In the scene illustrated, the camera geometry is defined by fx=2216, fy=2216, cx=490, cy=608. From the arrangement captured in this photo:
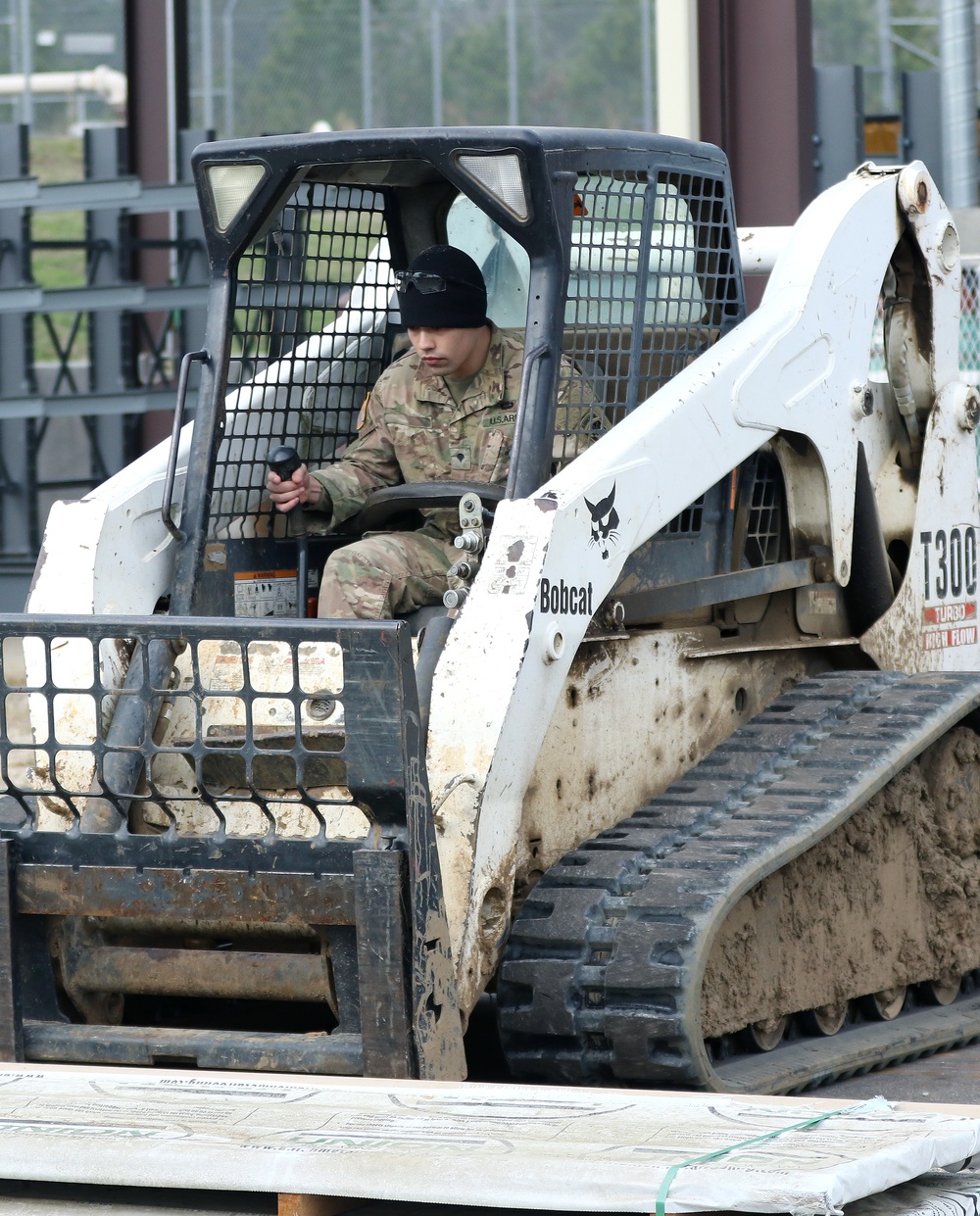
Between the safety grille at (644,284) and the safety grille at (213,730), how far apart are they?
1008 millimetres

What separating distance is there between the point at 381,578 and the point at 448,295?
2.65 ft

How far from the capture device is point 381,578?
5543mm

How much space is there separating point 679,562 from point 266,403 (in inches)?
50.6

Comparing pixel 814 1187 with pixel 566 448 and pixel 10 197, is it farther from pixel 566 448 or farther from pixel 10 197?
pixel 10 197

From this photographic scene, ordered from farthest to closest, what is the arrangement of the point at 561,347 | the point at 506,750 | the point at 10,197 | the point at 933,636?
the point at 10,197 → the point at 933,636 → the point at 561,347 → the point at 506,750

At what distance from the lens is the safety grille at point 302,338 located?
6.00 meters

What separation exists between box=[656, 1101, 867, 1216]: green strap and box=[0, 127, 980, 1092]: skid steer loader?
0.78m

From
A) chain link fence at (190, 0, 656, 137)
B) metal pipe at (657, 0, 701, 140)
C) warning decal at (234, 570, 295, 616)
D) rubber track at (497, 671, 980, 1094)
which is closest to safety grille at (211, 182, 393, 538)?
warning decal at (234, 570, 295, 616)

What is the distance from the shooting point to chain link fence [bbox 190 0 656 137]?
119ft

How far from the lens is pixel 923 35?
41531mm

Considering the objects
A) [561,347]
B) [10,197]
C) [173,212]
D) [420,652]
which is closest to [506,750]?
[420,652]

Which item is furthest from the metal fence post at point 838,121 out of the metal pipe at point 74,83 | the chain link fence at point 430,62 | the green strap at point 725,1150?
the chain link fence at point 430,62

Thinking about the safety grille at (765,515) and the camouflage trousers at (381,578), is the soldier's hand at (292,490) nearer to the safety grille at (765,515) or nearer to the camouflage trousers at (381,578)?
the camouflage trousers at (381,578)

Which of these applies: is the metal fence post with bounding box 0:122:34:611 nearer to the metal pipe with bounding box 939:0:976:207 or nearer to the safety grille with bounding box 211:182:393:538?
the metal pipe with bounding box 939:0:976:207
